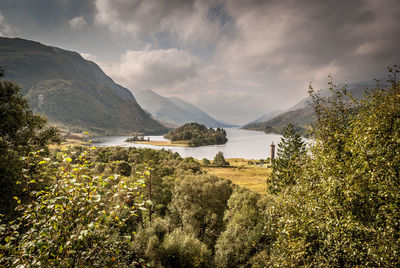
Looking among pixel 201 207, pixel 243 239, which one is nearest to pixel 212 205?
pixel 201 207

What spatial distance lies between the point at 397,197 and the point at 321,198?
3938 mm

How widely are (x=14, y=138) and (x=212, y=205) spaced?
27924 mm

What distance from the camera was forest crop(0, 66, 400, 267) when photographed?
517cm

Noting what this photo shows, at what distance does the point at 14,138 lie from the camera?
55.7 feet

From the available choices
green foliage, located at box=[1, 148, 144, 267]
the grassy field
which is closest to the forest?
green foliage, located at box=[1, 148, 144, 267]

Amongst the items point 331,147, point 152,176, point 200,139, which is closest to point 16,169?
point 152,176

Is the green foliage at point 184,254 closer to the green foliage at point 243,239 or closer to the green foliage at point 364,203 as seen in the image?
the green foliage at point 243,239

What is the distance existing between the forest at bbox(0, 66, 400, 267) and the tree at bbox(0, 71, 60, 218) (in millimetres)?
94

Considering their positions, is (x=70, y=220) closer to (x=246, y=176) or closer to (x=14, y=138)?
(x=14, y=138)

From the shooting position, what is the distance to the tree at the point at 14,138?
47.0ft

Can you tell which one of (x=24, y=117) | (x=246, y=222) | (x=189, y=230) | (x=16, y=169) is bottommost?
(x=189, y=230)

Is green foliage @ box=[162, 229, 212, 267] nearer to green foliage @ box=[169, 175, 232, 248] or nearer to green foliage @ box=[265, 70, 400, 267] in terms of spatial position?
green foliage @ box=[169, 175, 232, 248]

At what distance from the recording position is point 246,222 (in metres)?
25.7

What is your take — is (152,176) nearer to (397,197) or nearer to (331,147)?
(331,147)
